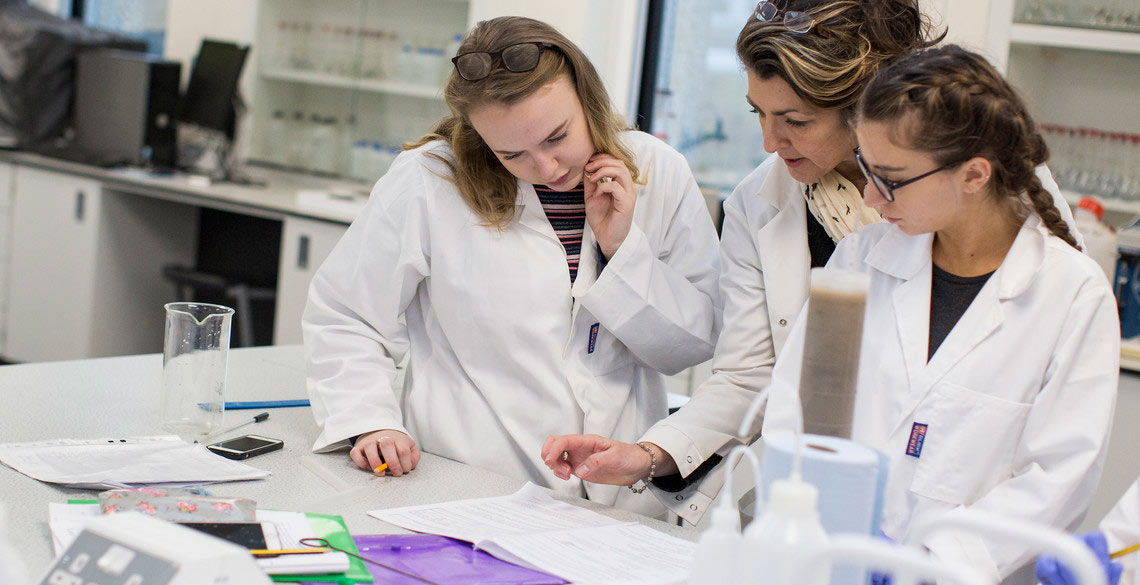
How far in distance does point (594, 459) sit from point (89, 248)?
10.8 ft

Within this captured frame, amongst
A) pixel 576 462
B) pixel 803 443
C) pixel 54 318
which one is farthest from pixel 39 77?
pixel 803 443

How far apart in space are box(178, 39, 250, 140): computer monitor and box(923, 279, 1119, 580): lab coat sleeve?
357cm

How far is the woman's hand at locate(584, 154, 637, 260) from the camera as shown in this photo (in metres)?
1.60

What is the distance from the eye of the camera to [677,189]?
5.73 ft

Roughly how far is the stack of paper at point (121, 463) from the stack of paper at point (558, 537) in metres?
0.24

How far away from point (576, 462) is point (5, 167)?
362 centimetres

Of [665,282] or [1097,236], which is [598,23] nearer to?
[1097,236]

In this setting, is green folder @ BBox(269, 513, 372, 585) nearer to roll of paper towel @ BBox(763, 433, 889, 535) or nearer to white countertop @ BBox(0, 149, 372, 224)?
roll of paper towel @ BBox(763, 433, 889, 535)

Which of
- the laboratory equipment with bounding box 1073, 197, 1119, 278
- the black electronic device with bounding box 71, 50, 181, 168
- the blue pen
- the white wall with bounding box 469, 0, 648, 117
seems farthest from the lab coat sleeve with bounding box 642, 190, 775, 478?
the black electronic device with bounding box 71, 50, 181, 168

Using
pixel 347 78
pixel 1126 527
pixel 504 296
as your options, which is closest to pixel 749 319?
pixel 504 296

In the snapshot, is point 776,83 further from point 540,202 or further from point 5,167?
point 5,167

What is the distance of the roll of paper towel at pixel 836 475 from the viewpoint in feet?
2.80

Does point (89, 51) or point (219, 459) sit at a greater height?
point (89, 51)

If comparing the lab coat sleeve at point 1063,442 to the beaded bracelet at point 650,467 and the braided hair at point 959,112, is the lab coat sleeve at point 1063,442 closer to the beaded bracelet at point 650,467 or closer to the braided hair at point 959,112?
the braided hair at point 959,112
